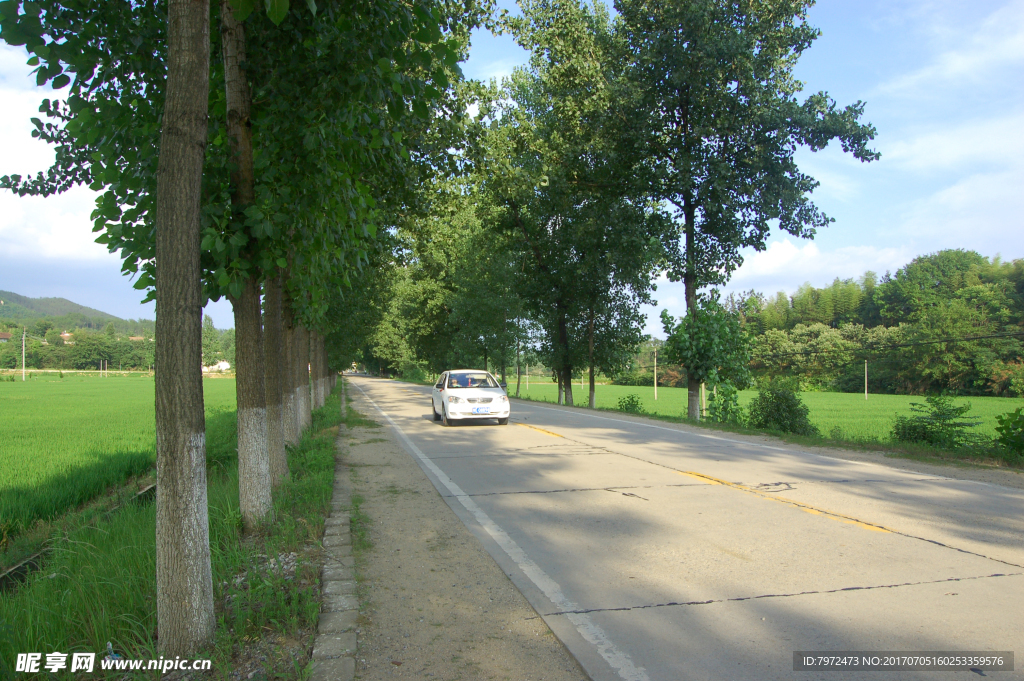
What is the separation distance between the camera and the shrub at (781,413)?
706 inches

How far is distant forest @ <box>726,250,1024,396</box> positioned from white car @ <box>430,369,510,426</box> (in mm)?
31513

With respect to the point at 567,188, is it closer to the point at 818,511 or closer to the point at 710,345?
the point at 710,345

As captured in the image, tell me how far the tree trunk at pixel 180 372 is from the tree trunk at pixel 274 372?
4484 millimetres

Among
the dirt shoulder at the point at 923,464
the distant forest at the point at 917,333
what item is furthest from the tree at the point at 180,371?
the distant forest at the point at 917,333

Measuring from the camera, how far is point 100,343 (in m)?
148

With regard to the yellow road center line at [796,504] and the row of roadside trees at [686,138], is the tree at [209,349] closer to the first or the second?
the row of roadside trees at [686,138]

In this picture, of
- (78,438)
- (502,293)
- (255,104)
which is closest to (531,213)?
(502,293)

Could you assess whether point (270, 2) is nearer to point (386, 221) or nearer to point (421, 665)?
point (421, 665)

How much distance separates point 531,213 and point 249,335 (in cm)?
2666

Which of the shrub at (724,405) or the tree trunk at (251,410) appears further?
the shrub at (724,405)

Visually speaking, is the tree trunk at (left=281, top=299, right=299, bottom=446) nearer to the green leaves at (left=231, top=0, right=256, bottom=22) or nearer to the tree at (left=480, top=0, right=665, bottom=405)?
the tree at (left=480, top=0, right=665, bottom=405)

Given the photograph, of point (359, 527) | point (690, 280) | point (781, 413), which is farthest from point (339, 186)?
point (690, 280)

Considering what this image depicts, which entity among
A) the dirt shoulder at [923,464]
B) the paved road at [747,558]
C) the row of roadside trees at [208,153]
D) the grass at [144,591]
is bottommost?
the dirt shoulder at [923,464]

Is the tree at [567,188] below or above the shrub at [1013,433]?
above
